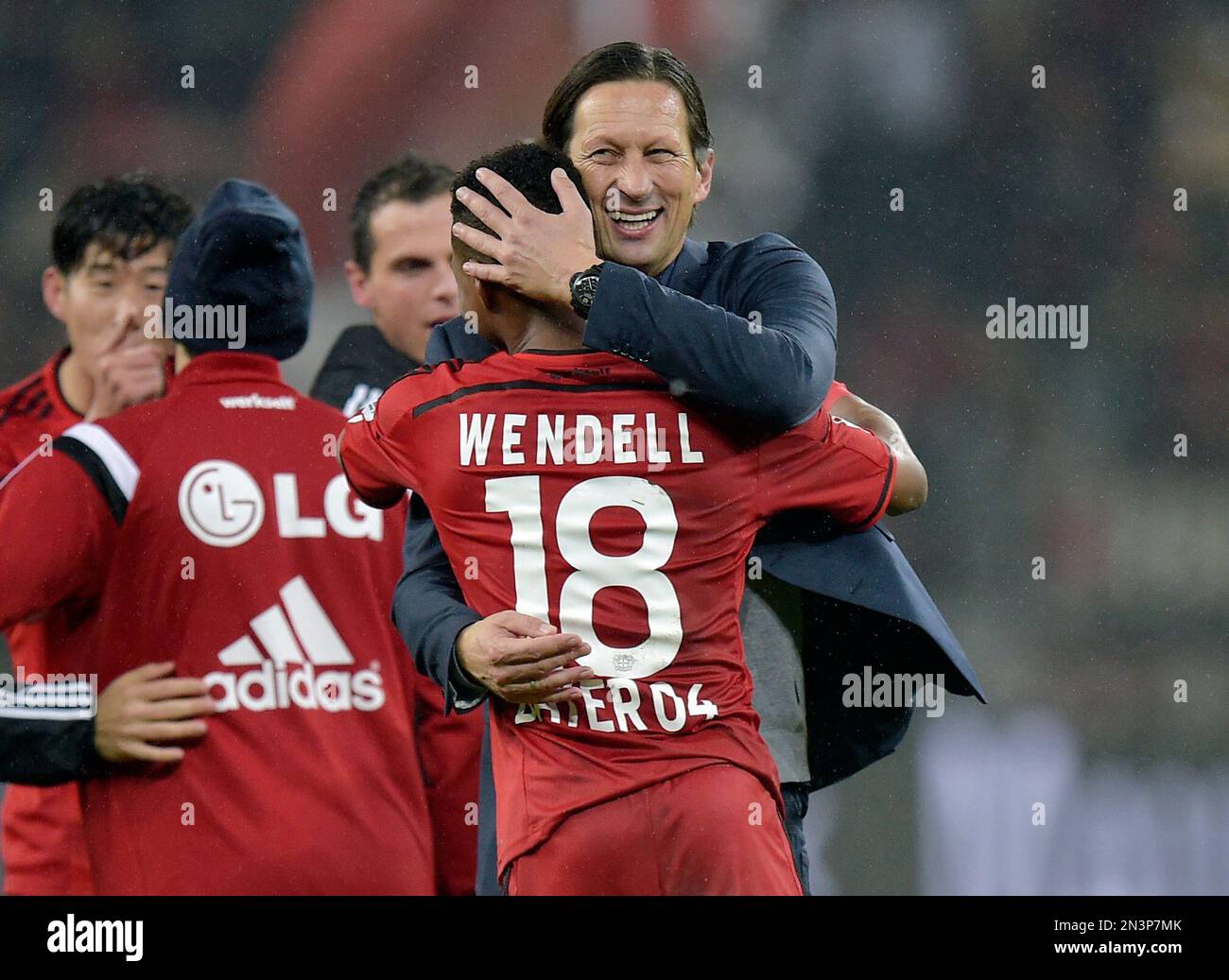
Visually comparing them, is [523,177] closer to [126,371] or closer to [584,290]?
[584,290]

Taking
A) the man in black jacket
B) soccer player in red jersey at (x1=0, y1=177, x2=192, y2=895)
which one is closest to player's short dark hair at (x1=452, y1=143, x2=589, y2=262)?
soccer player in red jersey at (x1=0, y1=177, x2=192, y2=895)

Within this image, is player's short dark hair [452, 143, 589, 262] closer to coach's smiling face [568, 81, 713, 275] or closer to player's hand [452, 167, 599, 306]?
player's hand [452, 167, 599, 306]

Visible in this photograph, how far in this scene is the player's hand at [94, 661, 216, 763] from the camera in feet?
7.77

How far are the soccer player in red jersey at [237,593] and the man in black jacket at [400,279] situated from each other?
121cm

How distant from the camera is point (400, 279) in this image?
12.6 feet

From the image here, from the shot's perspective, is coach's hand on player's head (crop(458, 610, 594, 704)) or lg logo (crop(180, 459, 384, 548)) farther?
lg logo (crop(180, 459, 384, 548))

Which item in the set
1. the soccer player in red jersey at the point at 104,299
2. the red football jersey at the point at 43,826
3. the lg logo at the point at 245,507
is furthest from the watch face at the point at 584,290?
the soccer player in red jersey at the point at 104,299

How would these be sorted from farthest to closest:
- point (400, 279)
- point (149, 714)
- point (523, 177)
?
1. point (400, 279)
2. point (149, 714)
3. point (523, 177)

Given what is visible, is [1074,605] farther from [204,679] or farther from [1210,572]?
[204,679]

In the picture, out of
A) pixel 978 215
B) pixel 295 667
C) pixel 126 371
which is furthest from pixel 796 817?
pixel 978 215

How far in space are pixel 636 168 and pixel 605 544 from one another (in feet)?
1.85

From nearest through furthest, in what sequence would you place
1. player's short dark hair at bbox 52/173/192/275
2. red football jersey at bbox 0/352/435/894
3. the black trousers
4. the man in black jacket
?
the black trousers → red football jersey at bbox 0/352/435/894 → player's short dark hair at bbox 52/173/192/275 → the man in black jacket

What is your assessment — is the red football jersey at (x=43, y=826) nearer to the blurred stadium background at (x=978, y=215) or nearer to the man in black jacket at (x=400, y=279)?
the man in black jacket at (x=400, y=279)

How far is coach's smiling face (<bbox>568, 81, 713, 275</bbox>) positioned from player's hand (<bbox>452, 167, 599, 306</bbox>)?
0.23 m
